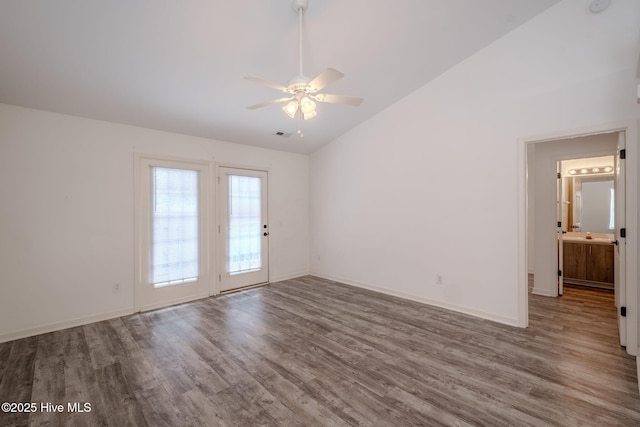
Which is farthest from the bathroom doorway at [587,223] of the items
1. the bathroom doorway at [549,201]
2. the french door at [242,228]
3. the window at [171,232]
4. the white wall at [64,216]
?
the white wall at [64,216]

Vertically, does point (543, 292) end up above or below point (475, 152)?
below

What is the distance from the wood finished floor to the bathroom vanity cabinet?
123cm

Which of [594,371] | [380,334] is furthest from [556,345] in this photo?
[380,334]

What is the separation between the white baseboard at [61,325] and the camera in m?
3.16

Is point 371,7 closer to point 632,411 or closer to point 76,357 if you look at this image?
point 632,411

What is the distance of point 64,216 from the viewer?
3475 mm

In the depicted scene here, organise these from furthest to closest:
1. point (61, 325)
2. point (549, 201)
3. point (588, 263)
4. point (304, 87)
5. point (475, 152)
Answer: point (588, 263) < point (549, 201) < point (475, 152) < point (61, 325) < point (304, 87)

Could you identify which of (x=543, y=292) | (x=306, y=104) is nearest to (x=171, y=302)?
(x=306, y=104)

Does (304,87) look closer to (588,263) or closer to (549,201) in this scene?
(549,201)

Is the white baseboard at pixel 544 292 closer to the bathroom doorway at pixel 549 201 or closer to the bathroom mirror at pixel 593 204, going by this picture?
the bathroom doorway at pixel 549 201

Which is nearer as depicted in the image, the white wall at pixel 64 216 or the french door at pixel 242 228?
the white wall at pixel 64 216

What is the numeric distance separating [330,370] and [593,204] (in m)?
6.35

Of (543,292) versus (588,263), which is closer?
(543,292)

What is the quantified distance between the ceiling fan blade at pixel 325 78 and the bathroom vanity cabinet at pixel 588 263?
5584 mm
